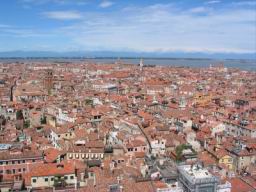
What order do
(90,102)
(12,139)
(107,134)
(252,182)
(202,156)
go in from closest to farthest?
1. (252,182)
2. (202,156)
3. (12,139)
4. (107,134)
5. (90,102)

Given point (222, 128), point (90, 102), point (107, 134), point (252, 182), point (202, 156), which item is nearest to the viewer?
point (252, 182)

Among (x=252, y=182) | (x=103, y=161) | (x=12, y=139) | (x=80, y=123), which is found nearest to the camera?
(x=252, y=182)

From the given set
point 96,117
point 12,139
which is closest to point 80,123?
point 96,117

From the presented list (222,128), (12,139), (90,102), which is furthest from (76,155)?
(90,102)

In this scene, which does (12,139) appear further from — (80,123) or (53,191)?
(53,191)

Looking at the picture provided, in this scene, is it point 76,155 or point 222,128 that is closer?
point 76,155

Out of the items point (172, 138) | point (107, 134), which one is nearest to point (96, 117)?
point (107, 134)

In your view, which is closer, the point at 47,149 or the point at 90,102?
the point at 47,149

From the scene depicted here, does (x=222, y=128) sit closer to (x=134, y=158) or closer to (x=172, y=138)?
(x=172, y=138)

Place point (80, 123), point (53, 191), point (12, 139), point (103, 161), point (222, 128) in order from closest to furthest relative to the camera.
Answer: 1. point (53, 191)
2. point (103, 161)
3. point (12, 139)
4. point (80, 123)
5. point (222, 128)
